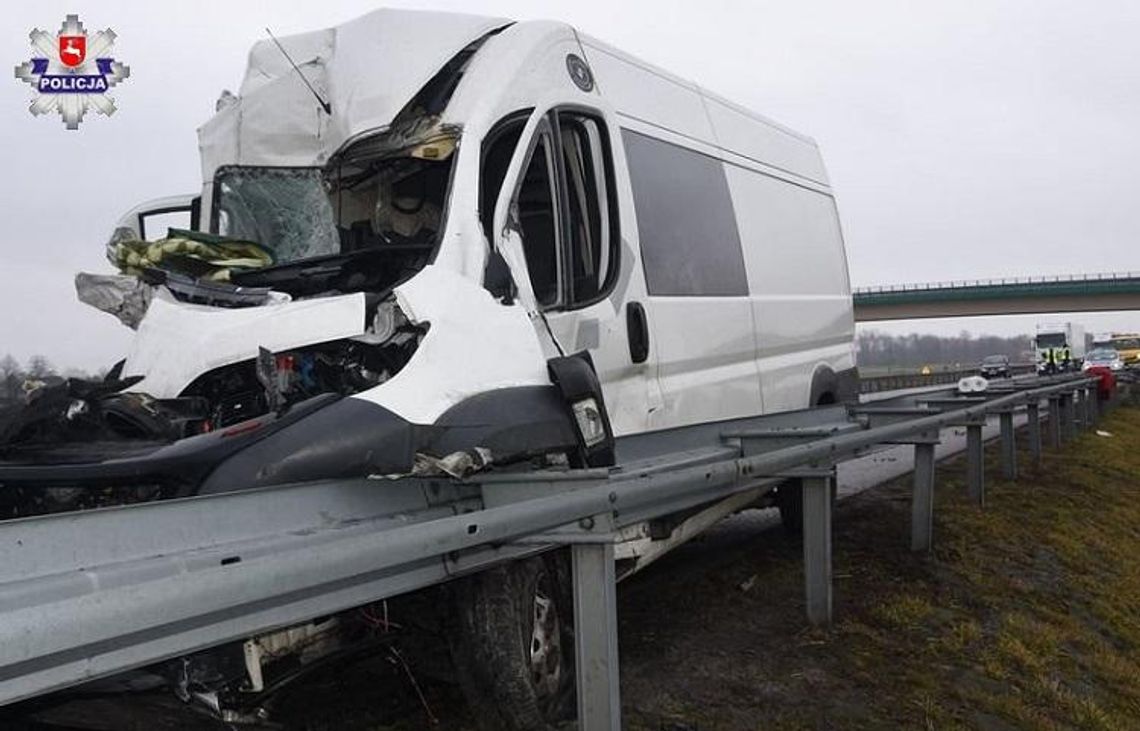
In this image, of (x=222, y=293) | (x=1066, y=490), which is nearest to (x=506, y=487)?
(x=222, y=293)

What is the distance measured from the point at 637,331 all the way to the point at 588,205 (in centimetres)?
66

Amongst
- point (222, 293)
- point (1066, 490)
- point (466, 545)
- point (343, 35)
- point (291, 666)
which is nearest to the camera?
point (466, 545)

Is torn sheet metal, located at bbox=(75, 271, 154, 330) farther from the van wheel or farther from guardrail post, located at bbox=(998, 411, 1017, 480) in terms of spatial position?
guardrail post, located at bbox=(998, 411, 1017, 480)

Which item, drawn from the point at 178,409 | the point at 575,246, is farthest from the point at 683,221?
the point at 178,409

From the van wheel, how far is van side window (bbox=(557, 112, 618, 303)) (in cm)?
149

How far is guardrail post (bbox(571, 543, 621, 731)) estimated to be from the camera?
9.84ft

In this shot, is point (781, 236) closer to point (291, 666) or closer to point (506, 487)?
point (506, 487)

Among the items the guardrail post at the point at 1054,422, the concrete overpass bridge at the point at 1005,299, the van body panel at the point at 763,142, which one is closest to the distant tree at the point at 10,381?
the van body panel at the point at 763,142

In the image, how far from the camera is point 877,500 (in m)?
9.34

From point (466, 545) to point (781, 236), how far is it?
4928 mm

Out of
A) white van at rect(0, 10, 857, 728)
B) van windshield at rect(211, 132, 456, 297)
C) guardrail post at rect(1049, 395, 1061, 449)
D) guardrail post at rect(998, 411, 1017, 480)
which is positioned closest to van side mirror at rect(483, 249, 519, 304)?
white van at rect(0, 10, 857, 728)

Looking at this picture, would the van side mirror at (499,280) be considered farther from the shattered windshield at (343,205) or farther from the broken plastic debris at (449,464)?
the broken plastic debris at (449,464)

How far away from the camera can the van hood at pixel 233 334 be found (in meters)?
3.17

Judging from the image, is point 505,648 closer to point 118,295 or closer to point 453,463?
point 453,463
